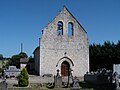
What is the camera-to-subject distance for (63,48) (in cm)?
4403

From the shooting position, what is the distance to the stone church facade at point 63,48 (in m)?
43.2

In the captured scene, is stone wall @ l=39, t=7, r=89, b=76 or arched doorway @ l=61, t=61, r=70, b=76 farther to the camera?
arched doorway @ l=61, t=61, r=70, b=76

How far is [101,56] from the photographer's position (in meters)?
53.3

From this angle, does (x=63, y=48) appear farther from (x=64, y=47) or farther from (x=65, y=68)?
(x=65, y=68)

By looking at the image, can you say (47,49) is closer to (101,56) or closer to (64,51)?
(64,51)

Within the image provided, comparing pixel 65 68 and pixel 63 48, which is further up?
pixel 63 48

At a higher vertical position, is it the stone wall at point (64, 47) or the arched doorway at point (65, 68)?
the stone wall at point (64, 47)

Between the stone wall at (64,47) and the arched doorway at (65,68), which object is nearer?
the stone wall at (64,47)

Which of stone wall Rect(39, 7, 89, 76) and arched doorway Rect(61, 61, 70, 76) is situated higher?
stone wall Rect(39, 7, 89, 76)

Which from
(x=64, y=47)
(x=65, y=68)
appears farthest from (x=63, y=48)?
(x=65, y=68)

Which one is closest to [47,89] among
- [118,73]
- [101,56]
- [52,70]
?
[118,73]

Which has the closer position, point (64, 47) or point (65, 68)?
point (64, 47)

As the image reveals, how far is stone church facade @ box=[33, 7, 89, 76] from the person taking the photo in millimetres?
43250

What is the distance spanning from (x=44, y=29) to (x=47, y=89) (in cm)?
1697
